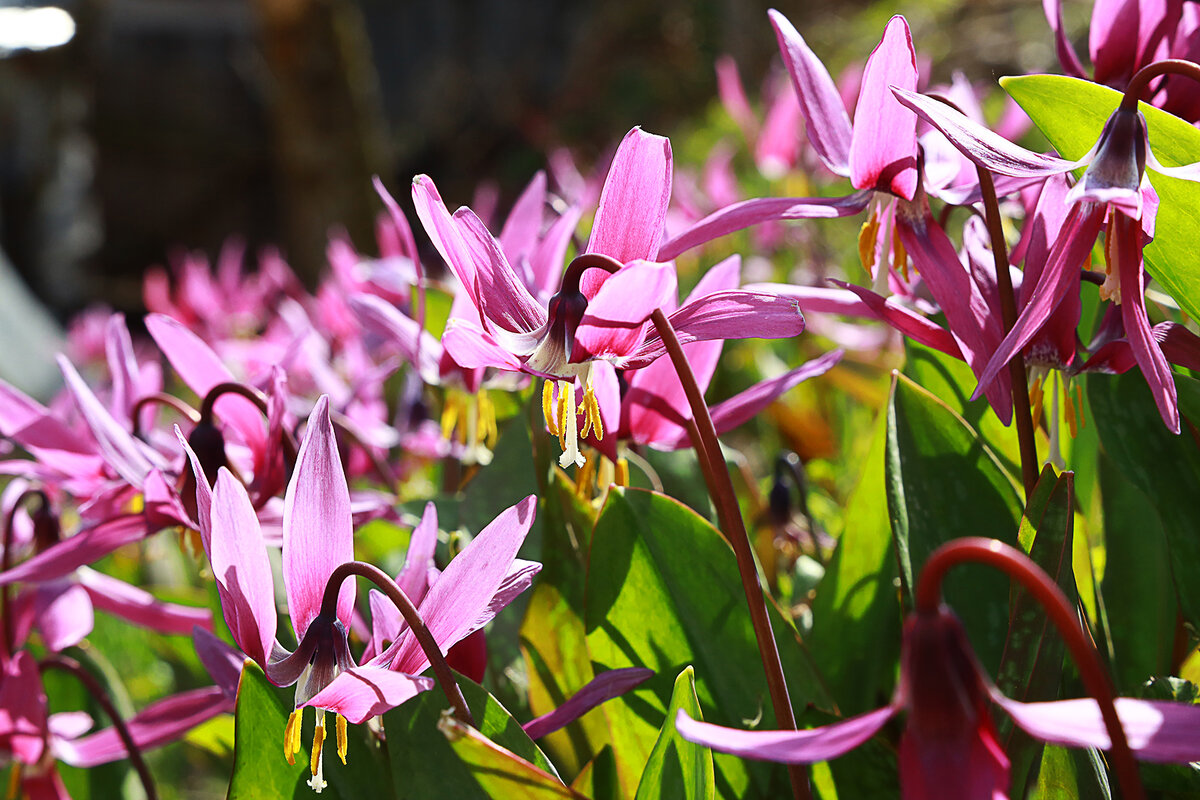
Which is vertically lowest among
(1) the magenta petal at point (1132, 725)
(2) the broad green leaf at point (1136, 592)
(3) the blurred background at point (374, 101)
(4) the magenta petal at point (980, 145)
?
(2) the broad green leaf at point (1136, 592)

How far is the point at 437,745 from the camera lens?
0.62 meters

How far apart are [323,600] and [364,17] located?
12.6 metres

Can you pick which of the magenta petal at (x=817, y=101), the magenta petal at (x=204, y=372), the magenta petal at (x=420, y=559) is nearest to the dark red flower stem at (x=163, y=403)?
the magenta petal at (x=204, y=372)

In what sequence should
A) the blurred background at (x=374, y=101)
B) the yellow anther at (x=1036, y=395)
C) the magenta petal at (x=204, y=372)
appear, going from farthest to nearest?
the blurred background at (x=374, y=101) < the magenta petal at (x=204, y=372) < the yellow anther at (x=1036, y=395)

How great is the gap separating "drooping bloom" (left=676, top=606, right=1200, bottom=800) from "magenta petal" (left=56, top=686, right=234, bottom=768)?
479mm

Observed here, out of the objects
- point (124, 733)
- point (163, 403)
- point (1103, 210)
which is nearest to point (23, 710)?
point (124, 733)

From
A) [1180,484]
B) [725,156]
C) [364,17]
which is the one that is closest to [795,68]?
[1180,484]

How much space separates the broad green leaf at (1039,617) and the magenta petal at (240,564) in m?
0.43

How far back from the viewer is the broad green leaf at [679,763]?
1.77 ft

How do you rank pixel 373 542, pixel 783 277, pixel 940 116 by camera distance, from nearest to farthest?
1. pixel 940 116
2. pixel 373 542
3. pixel 783 277

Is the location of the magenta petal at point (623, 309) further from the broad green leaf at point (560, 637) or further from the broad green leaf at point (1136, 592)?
the broad green leaf at point (1136, 592)

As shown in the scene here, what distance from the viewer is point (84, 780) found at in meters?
1.03

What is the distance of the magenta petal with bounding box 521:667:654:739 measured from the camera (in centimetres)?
64

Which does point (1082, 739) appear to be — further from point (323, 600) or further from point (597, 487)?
point (597, 487)
